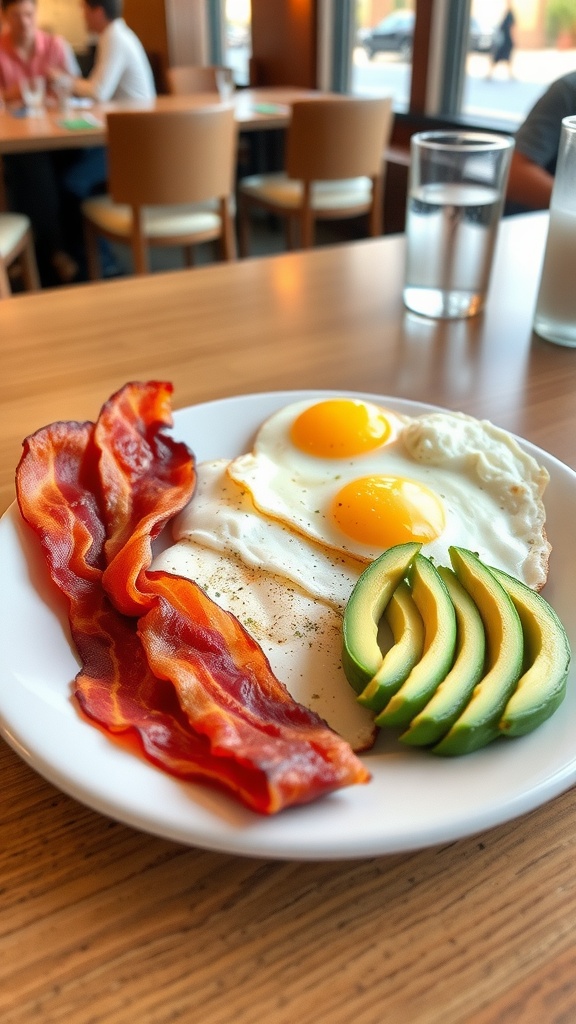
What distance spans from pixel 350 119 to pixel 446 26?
1792mm

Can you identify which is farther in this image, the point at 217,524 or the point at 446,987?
the point at 217,524

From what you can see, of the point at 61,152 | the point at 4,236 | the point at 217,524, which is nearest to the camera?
the point at 217,524

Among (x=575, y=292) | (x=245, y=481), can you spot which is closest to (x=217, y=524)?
(x=245, y=481)

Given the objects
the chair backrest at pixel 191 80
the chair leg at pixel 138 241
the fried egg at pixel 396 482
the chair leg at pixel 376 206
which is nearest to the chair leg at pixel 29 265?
the chair leg at pixel 138 241

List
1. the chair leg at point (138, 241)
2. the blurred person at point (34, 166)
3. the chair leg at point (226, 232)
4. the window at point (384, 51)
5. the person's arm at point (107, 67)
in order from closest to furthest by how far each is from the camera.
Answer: the chair leg at point (138, 241)
the chair leg at point (226, 232)
the blurred person at point (34, 166)
the person's arm at point (107, 67)
the window at point (384, 51)

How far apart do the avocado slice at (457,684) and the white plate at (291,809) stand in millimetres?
27

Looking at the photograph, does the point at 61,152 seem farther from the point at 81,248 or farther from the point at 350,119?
the point at 350,119

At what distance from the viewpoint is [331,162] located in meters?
3.60

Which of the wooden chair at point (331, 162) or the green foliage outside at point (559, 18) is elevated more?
the green foliage outside at point (559, 18)

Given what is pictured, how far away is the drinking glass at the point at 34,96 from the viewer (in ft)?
12.8

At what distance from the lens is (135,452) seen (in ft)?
3.20

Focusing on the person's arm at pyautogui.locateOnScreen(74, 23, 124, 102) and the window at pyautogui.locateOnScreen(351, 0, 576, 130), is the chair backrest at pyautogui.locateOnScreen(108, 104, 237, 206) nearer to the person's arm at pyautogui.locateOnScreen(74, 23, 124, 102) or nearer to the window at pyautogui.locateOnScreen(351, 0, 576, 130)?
the person's arm at pyautogui.locateOnScreen(74, 23, 124, 102)

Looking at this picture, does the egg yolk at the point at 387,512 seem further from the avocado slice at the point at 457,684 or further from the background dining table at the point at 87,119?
the background dining table at the point at 87,119

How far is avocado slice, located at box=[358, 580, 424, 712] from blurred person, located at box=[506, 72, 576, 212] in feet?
8.18
